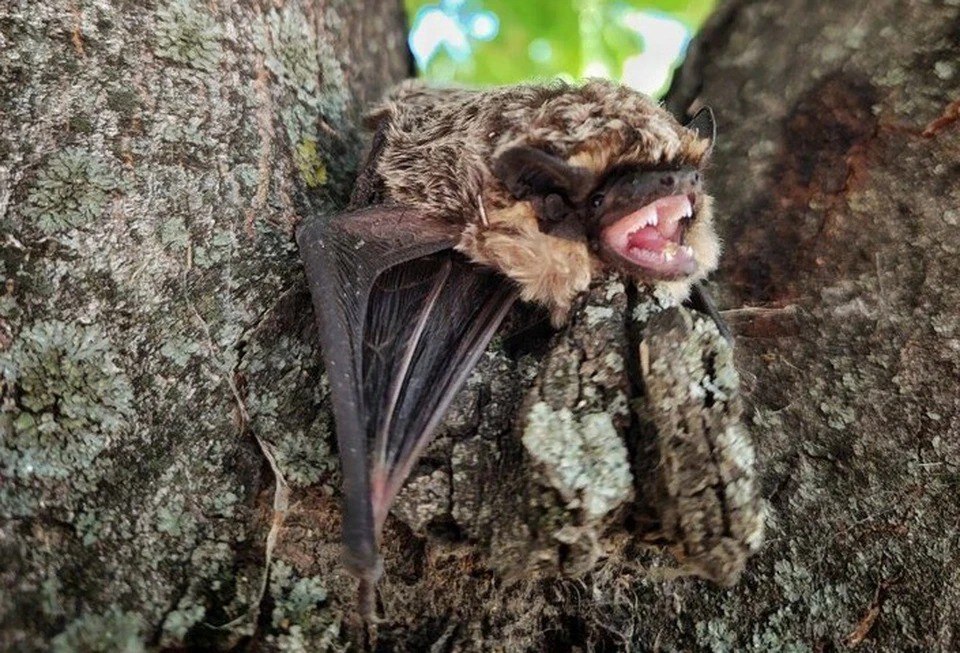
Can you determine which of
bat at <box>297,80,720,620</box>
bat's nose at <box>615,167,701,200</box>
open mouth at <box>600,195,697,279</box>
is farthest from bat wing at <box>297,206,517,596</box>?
bat's nose at <box>615,167,701,200</box>

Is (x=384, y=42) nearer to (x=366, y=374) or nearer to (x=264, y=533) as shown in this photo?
(x=366, y=374)

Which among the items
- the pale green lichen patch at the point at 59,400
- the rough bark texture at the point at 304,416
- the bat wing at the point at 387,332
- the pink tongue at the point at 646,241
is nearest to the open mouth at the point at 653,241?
the pink tongue at the point at 646,241

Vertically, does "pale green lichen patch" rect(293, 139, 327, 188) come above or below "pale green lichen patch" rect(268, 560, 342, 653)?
above

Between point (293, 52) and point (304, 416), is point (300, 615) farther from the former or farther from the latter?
point (293, 52)

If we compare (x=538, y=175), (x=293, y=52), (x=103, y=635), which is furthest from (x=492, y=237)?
(x=103, y=635)

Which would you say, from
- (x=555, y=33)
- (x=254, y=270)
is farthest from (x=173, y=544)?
(x=555, y=33)

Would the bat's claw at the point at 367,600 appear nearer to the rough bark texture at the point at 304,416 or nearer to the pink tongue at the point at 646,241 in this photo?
the rough bark texture at the point at 304,416

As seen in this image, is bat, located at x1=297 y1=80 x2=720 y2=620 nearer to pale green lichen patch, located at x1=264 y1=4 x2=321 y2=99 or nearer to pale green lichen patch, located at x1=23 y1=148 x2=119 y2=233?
pale green lichen patch, located at x1=264 y1=4 x2=321 y2=99
